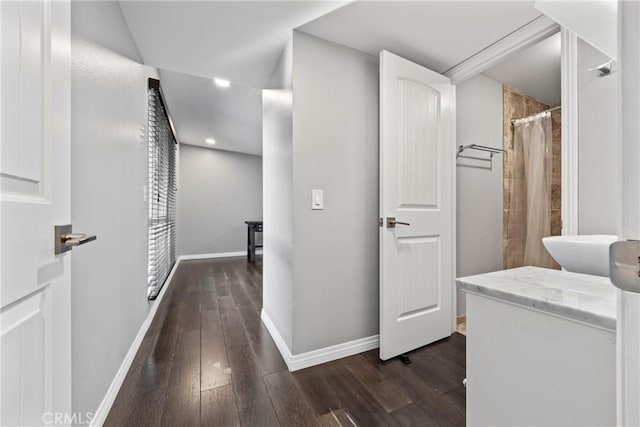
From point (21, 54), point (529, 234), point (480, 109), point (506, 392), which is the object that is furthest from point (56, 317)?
point (529, 234)

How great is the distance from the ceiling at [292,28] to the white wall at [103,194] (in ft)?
0.79

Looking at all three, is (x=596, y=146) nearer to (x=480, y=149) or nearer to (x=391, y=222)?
(x=480, y=149)

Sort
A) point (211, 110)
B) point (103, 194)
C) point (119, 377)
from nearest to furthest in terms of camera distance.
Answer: point (103, 194) < point (119, 377) < point (211, 110)

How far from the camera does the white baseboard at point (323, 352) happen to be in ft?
5.17

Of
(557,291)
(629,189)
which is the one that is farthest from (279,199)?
(629,189)

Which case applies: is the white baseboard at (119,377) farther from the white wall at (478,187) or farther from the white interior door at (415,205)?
the white wall at (478,187)

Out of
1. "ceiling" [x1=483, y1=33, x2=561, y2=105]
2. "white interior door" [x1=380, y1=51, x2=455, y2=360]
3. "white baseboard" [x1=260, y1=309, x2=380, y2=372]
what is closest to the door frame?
"ceiling" [x1=483, y1=33, x2=561, y2=105]

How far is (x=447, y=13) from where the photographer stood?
4.73 ft

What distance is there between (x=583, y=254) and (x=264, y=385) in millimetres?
1535

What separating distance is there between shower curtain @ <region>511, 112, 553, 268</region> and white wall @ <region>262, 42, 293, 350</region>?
228 cm

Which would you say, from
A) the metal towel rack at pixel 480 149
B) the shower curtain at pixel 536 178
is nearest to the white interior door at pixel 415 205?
the metal towel rack at pixel 480 149

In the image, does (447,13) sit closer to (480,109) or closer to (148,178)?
(480,109)

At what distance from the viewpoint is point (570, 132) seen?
54.9 inches

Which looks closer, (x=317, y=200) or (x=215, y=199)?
(x=317, y=200)
